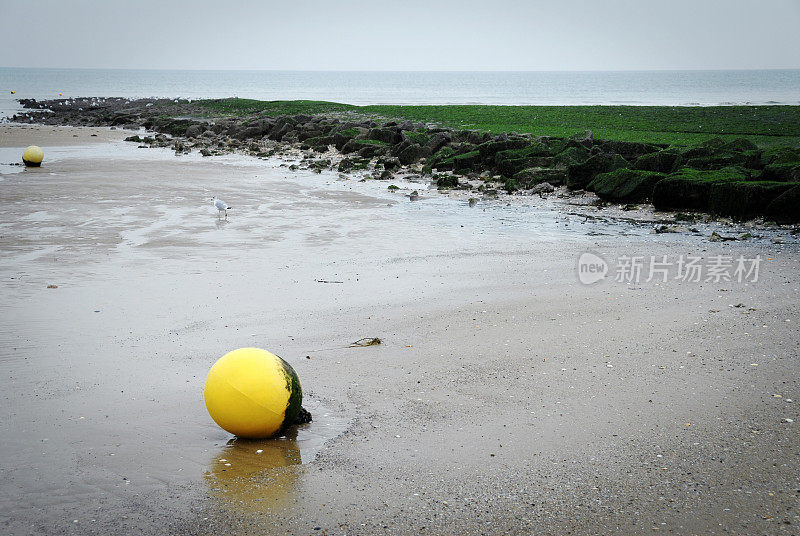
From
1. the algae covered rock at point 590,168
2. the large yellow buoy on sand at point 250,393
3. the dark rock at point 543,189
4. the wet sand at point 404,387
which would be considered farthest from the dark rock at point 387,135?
the large yellow buoy on sand at point 250,393

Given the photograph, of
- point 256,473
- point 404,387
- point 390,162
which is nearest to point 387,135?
point 390,162

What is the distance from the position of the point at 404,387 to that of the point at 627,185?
12878 millimetres

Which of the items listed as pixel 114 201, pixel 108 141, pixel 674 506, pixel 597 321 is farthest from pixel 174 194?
pixel 108 141

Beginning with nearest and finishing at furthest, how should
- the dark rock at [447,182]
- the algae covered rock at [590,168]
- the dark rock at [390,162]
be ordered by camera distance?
the algae covered rock at [590,168] < the dark rock at [447,182] < the dark rock at [390,162]

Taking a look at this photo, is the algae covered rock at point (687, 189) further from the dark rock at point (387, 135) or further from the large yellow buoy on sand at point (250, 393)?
the dark rock at point (387, 135)

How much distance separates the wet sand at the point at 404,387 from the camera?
15.6ft

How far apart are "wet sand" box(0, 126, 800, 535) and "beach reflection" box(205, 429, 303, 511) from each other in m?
0.02

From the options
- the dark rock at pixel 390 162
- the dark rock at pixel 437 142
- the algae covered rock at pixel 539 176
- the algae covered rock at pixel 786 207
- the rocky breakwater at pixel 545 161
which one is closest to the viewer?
the algae covered rock at pixel 786 207

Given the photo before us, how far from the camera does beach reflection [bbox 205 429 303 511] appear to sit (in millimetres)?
4820

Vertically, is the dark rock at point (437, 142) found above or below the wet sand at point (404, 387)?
above

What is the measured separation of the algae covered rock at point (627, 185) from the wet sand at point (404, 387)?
3937 mm

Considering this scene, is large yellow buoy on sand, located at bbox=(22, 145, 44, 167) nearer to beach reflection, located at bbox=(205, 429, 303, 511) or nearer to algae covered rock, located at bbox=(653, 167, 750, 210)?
algae covered rock, located at bbox=(653, 167, 750, 210)

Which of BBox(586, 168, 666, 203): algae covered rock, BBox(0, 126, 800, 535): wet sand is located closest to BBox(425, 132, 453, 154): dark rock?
BBox(586, 168, 666, 203): algae covered rock

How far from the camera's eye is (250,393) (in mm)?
5457
